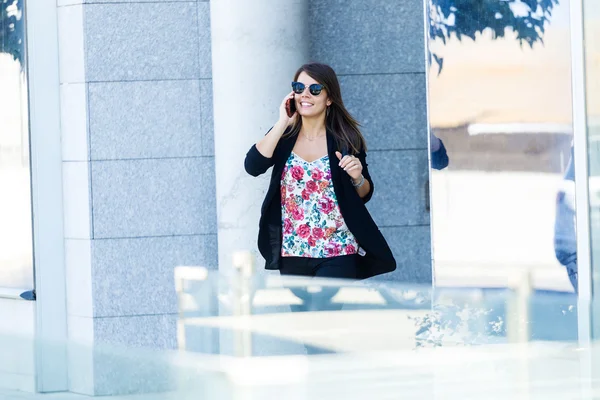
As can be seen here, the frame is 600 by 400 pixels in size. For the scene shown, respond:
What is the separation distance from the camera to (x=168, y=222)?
8.28 m

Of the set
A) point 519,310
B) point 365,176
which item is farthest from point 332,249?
point 519,310

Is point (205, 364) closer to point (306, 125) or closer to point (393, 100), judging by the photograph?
point (306, 125)

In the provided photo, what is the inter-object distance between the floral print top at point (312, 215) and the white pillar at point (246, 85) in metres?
1.43

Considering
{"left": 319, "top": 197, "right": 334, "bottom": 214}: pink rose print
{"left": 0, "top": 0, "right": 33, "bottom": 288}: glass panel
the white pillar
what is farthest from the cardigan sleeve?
{"left": 0, "top": 0, "right": 33, "bottom": 288}: glass panel

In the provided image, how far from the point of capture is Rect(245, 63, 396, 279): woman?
634 cm

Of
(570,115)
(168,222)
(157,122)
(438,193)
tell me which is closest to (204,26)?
(157,122)

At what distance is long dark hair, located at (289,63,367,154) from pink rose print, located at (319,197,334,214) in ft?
0.95

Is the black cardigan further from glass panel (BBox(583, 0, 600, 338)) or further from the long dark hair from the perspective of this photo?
glass panel (BBox(583, 0, 600, 338))

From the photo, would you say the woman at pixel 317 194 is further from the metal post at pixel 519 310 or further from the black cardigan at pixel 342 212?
the metal post at pixel 519 310

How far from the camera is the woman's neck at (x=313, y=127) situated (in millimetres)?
6551

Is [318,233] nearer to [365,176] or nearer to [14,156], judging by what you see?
[365,176]

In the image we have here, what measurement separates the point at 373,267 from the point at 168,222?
222 centimetres

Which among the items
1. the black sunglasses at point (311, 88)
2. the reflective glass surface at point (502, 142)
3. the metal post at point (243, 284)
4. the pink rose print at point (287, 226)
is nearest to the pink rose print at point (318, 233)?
the pink rose print at point (287, 226)

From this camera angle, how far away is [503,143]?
7.75m
